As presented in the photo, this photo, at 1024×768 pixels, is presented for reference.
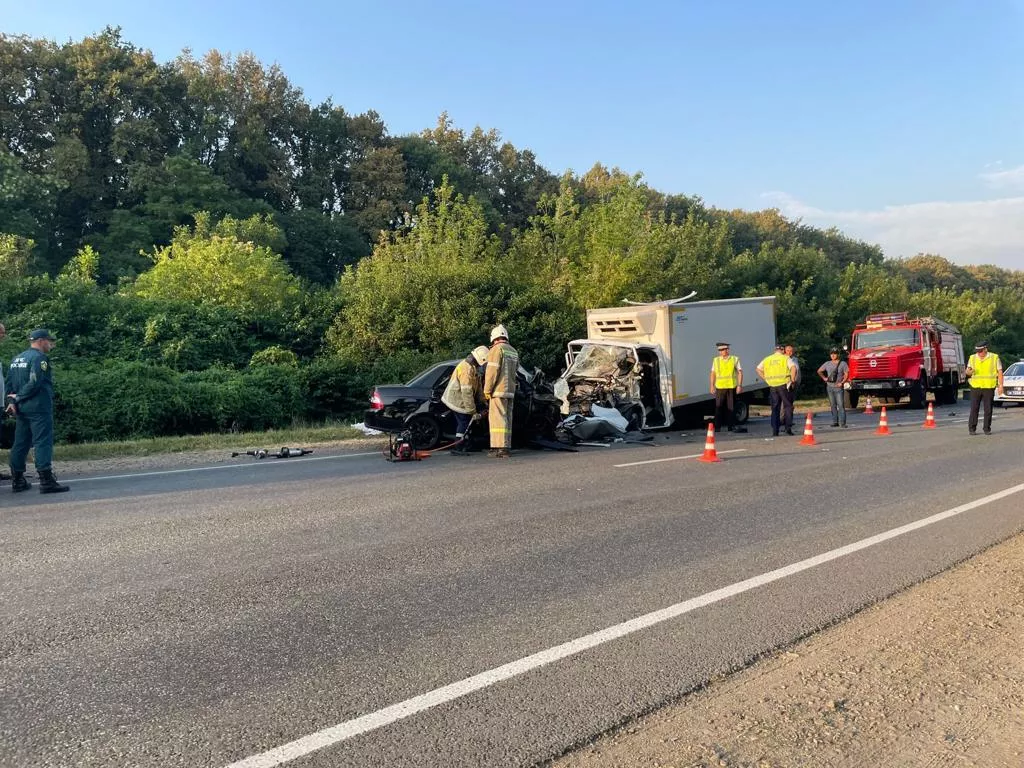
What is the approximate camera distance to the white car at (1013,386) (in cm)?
2478

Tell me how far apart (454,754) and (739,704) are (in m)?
1.34

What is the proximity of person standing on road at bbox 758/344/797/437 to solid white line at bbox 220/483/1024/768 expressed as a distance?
9.53 meters

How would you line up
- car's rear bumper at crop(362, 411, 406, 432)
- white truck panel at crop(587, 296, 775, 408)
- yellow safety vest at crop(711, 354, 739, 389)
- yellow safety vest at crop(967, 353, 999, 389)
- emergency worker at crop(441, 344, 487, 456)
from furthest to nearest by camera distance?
white truck panel at crop(587, 296, 775, 408)
yellow safety vest at crop(711, 354, 739, 389)
yellow safety vest at crop(967, 353, 999, 389)
car's rear bumper at crop(362, 411, 406, 432)
emergency worker at crop(441, 344, 487, 456)

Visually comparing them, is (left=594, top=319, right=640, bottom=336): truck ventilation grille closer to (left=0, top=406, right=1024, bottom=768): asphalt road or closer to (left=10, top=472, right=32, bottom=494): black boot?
(left=0, top=406, right=1024, bottom=768): asphalt road

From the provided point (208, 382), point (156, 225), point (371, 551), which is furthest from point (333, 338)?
point (156, 225)

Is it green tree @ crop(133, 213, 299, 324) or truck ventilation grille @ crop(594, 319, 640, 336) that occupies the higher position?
green tree @ crop(133, 213, 299, 324)

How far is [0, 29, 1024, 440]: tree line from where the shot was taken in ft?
67.9

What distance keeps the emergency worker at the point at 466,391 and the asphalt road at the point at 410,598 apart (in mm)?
2242

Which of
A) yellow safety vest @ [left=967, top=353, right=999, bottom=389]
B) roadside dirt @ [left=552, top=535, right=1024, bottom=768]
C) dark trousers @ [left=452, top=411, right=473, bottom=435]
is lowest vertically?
roadside dirt @ [left=552, top=535, right=1024, bottom=768]

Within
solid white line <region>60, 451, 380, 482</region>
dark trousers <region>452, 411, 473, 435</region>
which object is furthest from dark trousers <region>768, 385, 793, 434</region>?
solid white line <region>60, 451, 380, 482</region>

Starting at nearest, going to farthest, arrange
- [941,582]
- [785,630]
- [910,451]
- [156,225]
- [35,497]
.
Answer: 1. [785,630]
2. [941,582]
3. [35,497]
4. [910,451]
5. [156,225]

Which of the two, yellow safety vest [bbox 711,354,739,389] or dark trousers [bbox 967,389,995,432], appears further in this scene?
yellow safety vest [bbox 711,354,739,389]

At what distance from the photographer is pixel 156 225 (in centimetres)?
4603

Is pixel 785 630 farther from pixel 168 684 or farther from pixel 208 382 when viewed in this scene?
pixel 208 382
